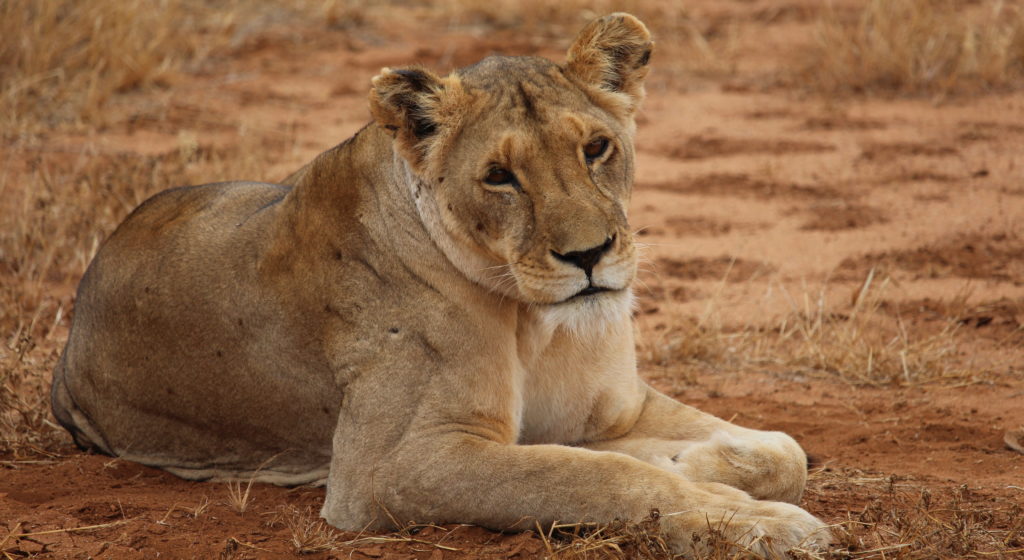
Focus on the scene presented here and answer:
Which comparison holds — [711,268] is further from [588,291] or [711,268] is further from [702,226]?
[588,291]

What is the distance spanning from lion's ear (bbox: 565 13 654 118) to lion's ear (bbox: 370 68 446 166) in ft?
1.51

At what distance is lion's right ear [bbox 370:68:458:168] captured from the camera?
11.9 feet

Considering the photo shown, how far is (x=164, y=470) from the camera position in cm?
432

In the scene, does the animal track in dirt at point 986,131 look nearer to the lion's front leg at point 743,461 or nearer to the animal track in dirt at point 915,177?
the animal track in dirt at point 915,177

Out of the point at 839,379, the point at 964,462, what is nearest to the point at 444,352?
the point at 964,462

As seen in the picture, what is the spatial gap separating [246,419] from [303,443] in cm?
21

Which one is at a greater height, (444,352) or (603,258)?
(603,258)

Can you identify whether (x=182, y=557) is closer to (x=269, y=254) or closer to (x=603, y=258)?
(x=269, y=254)

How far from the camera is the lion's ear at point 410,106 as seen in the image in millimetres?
3635

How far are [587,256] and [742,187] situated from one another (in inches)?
207

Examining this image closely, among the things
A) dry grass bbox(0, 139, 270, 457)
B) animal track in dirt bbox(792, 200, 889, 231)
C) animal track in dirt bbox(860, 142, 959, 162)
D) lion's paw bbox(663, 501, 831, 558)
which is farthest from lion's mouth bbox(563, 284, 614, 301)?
animal track in dirt bbox(860, 142, 959, 162)

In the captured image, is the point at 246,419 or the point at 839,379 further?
the point at 839,379

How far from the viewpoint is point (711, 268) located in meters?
6.98

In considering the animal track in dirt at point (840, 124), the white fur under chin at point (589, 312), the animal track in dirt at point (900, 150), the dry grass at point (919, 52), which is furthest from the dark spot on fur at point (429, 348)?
the dry grass at point (919, 52)
